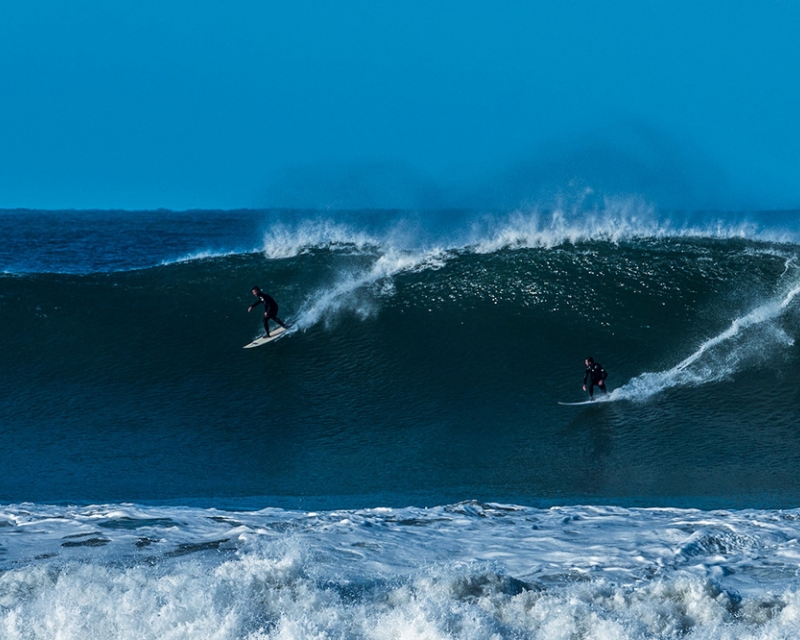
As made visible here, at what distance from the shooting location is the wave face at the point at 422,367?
10430mm

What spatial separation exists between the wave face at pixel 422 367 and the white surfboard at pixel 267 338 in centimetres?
17

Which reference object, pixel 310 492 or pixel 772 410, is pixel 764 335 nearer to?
pixel 772 410

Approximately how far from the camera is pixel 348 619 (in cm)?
617

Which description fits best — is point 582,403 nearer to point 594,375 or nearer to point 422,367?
point 594,375

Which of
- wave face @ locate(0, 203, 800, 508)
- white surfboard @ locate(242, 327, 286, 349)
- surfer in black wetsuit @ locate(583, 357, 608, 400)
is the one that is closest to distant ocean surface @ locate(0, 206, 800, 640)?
wave face @ locate(0, 203, 800, 508)

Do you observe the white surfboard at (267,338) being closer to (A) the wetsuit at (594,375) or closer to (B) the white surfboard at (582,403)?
(B) the white surfboard at (582,403)

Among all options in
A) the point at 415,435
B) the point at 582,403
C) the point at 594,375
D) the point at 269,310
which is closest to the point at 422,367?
the point at 415,435

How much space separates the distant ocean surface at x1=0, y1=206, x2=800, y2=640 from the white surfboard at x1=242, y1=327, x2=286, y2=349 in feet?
0.72

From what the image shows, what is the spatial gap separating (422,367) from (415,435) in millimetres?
2547

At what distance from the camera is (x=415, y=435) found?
38.8 feet

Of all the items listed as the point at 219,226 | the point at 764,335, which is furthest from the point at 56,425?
the point at 219,226

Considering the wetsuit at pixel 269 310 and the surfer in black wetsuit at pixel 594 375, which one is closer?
the surfer in black wetsuit at pixel 594 375

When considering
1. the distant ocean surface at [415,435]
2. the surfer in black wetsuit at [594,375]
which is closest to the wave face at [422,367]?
the distant ocean surface at [415,435]

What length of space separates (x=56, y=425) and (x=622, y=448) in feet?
26.6
